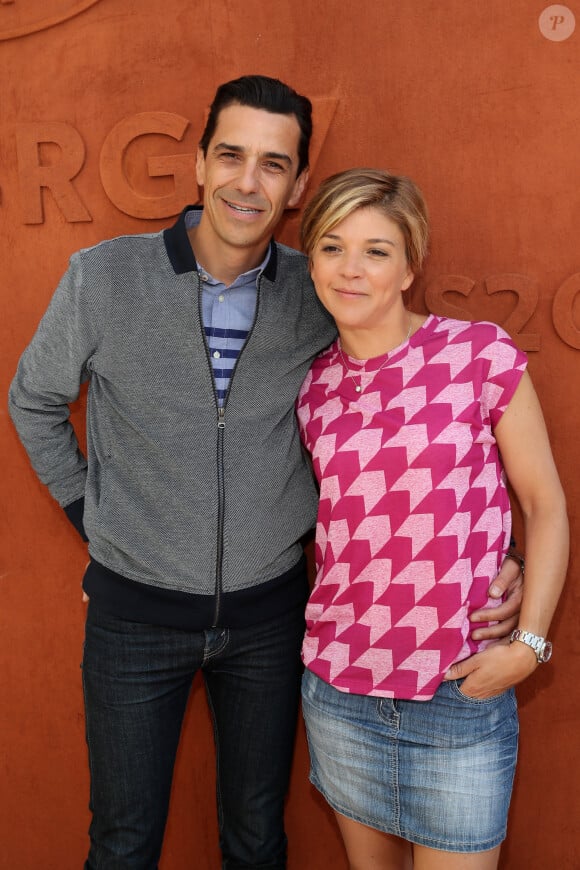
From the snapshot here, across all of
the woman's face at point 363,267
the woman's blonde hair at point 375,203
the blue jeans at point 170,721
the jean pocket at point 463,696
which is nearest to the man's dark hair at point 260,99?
the woman's blonde hair at point 375,203

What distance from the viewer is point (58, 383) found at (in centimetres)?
216

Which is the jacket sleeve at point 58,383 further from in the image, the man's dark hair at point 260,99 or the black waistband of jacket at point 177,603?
the man's dark hair at point 260,99

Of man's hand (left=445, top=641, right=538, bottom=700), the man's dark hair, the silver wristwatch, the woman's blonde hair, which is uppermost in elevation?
the man's dark hair

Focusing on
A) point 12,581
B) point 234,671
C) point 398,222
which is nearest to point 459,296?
point 398,222

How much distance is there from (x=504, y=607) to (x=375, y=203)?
99 cm

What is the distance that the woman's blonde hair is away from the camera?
1994 mm

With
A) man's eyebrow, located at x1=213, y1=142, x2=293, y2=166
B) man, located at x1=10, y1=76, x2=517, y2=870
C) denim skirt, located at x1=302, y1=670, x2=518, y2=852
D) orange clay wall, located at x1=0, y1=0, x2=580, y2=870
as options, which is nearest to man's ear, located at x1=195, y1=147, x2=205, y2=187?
man, located at x1=10, y1=76, x2=517, y2=870

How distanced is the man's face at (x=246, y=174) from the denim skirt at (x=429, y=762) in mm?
1145

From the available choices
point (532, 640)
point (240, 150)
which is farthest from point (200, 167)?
point (532, 640)

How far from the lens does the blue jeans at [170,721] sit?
7.01ft

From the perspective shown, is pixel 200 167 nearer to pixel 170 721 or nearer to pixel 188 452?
pixel 188 452

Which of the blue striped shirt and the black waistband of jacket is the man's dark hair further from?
the black waistband of jacket

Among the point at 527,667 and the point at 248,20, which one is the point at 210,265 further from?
the point at 527,667

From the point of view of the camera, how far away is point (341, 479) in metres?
2.00
